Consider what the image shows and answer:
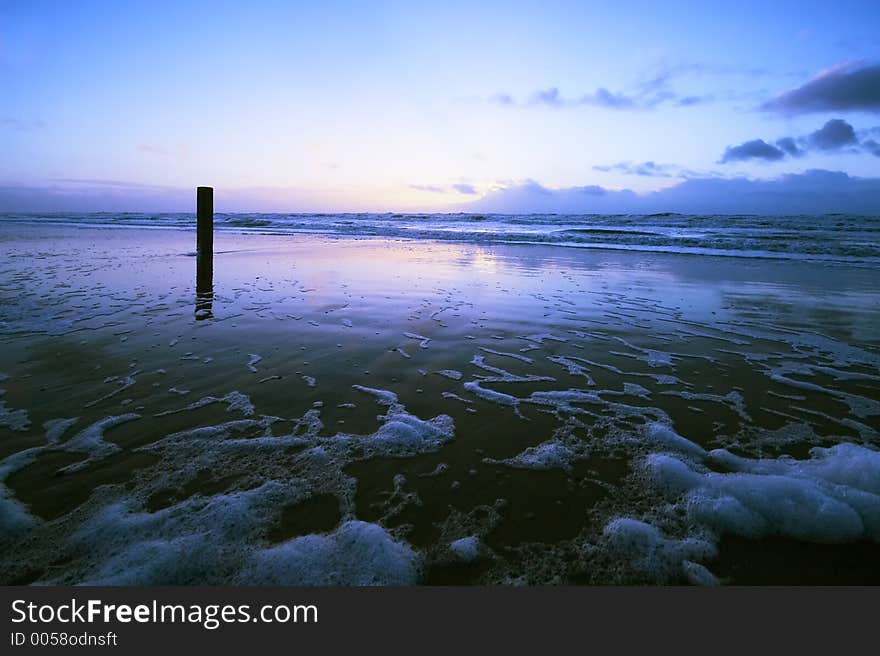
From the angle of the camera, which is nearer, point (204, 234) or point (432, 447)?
point (432, 447)

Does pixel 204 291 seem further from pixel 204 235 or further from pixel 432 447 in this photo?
pixel 432 447

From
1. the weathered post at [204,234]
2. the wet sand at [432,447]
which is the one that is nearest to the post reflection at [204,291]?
the weathered post at [204,234]

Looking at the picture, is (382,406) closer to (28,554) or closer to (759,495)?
(28,554)

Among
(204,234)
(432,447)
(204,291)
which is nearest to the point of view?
(432,447)

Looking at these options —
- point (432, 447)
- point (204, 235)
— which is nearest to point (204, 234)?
point (204, 235)

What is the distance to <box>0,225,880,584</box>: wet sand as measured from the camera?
222cm

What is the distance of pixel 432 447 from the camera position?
10.6 ft

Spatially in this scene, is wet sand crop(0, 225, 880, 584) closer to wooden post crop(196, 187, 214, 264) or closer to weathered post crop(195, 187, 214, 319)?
weathered post crop(195, 187, 214, 319)

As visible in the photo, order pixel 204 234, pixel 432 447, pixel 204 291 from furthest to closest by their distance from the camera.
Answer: pixel 204 234
pixel 204 291
pixel 432 447

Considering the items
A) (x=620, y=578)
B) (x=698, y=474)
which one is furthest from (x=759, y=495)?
(x=620, y=578)

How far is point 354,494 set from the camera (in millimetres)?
2701

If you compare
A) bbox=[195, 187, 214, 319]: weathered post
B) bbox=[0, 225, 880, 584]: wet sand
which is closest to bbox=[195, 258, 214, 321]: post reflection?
bbox=[195, 187, 214, 319]: weathered post

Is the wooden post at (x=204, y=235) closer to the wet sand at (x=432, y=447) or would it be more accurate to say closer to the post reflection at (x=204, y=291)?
the post reflection at (x=204, y=291)

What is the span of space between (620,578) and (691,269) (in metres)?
Result: 14.2
